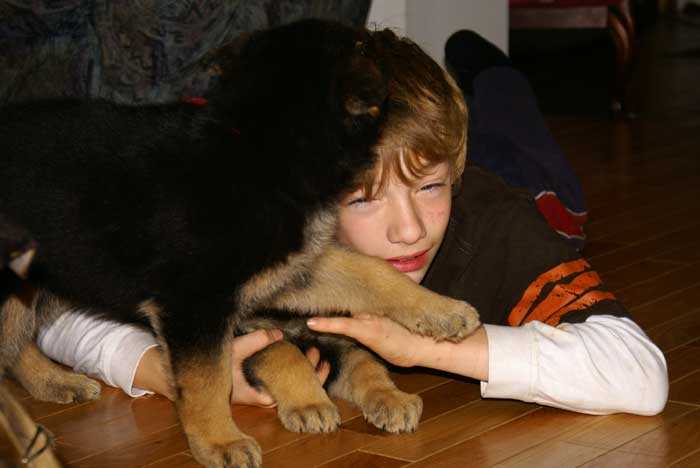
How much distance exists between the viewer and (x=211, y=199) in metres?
2.03

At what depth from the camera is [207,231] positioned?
2008 mm

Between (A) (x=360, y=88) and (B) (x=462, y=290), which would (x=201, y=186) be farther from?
(B) (x=462, y=290)

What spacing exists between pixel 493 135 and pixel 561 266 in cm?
125

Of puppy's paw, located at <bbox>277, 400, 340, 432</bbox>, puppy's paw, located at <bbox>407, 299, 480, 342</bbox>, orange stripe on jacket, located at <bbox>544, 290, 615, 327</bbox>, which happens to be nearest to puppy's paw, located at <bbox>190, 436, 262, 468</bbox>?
puppy's paw, located at <bbox>277, 400, 340, 432</bbox>

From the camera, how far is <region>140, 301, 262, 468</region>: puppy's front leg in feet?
6.66

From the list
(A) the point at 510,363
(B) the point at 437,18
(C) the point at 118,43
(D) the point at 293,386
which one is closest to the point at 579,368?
(A) the point at 510,363

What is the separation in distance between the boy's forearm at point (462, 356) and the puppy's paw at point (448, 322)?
96 millimetres

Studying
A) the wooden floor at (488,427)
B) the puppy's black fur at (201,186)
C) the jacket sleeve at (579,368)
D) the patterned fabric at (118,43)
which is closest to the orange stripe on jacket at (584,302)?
the jacket sleeve at (579,368)

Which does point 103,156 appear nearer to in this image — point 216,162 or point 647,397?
point 216,162

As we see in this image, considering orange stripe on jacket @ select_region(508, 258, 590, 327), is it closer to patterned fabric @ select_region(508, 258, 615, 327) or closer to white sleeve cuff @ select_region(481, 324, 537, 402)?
patterned fabric @ select_region(508, 258, 615, 327)

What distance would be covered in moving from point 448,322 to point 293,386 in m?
0.40

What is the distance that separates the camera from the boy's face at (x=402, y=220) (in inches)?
96.9

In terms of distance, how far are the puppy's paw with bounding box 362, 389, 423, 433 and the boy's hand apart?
0.09m

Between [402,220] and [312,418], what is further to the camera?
[402,220]
